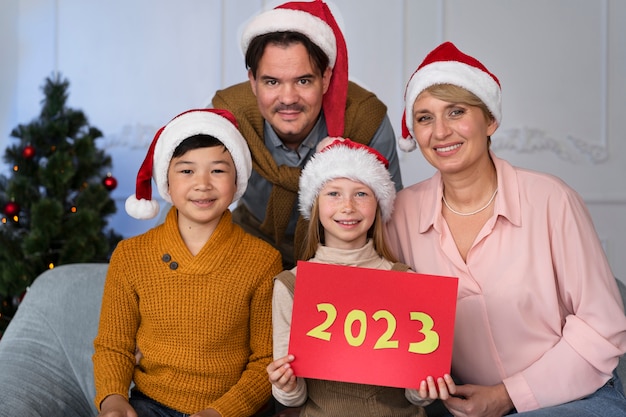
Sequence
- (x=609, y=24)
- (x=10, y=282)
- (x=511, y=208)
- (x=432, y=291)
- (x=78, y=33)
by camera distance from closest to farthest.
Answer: (x=432, y=291), (x=511, y=208), (x=10, y=282), (x=609, y=24), (x=78, y=33)

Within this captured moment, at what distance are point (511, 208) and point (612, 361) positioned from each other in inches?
18.9

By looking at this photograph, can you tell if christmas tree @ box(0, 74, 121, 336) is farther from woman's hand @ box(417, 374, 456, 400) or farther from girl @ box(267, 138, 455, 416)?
woman's hand @ box(417, 374, 456, 400)

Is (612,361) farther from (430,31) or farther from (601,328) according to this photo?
(430,31)

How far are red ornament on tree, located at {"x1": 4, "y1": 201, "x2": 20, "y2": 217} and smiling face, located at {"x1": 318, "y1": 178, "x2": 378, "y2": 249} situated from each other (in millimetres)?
2218

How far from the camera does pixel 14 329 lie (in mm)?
2508

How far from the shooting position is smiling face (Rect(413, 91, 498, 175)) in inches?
80.6

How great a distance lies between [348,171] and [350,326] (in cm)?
47

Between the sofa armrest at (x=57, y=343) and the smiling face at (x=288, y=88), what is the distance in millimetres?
861

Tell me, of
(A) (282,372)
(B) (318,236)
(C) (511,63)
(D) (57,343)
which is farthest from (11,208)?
(C) (511,63)

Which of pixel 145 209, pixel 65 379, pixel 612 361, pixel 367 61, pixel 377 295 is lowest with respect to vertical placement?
pixel 65 379

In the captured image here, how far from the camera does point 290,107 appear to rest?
96.0 inches

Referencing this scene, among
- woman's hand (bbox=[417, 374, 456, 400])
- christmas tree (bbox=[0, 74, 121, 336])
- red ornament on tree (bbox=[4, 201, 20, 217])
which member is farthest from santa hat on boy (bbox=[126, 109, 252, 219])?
red ornament on tree (bbox=[4, 201, 20, 217])

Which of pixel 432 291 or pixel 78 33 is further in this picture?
pixel 78 33

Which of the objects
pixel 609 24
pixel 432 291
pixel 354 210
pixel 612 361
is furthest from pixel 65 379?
pixel 609 24
